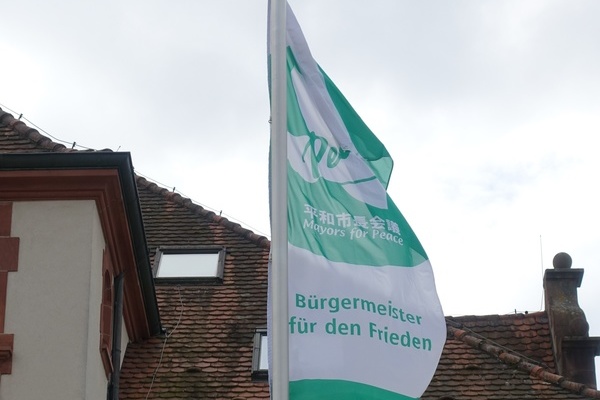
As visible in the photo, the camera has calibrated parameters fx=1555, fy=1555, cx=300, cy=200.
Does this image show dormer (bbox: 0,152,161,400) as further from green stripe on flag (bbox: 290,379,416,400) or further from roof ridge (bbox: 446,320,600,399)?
roof ridge (bbox: 446,320,600,399)

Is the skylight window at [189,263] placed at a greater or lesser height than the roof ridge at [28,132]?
lesser

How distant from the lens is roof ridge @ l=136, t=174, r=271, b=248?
2170 centimetres

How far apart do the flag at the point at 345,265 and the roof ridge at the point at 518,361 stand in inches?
248

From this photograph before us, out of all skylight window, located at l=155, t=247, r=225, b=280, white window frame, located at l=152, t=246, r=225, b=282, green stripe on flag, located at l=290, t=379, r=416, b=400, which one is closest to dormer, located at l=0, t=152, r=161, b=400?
green stripe on flag, located at l=290, t=379, r=416, b=400

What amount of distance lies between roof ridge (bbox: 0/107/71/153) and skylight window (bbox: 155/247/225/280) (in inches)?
129

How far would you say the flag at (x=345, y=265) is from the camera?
11.4 m

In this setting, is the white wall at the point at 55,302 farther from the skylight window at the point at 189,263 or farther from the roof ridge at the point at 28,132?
the skylight window at the point at 189,263

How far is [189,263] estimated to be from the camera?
834 inches

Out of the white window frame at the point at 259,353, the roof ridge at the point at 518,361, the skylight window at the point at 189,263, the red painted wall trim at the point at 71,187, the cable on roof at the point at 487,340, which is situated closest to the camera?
the red painted wall trim at the point at 71,187

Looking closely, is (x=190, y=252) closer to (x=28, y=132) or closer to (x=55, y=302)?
(x=28, y=132)

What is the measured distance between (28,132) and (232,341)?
371 cm

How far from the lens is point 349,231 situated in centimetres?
1199

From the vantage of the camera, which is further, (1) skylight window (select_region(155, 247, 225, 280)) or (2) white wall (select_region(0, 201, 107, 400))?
(1) skylight window (select_region(155, 247, 225, 280))

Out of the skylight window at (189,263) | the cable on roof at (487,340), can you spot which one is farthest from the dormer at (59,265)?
the cable on roof at (487,340)
